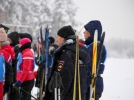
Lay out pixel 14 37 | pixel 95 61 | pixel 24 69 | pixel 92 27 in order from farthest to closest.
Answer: pixel 14 37
pixel 24 69
pixel 92 27
pixel 95 61

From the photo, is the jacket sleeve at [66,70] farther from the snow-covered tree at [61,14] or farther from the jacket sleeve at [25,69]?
the snow-covered tree at [61,14]

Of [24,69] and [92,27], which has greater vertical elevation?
[92,27]

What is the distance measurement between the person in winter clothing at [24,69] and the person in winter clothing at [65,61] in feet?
6.57

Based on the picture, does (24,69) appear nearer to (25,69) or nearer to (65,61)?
(25,69)

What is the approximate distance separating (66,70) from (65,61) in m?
0.12

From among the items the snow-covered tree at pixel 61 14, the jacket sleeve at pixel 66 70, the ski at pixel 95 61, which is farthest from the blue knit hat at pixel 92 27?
the snow-covered tree at pixel 61 14

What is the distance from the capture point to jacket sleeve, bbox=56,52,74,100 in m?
3.63

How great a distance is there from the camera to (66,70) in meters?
3.64

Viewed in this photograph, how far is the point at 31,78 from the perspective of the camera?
6090 mm

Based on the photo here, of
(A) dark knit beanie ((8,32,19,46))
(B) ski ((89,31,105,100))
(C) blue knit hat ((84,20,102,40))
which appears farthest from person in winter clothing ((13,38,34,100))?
(B) ski ((89,31,105,100))

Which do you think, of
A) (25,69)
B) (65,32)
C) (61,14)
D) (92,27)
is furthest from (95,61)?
(61,14)

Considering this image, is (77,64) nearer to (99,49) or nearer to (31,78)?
(99,49)

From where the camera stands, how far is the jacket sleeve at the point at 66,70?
363 cm

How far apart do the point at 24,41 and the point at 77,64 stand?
2.60 metres
